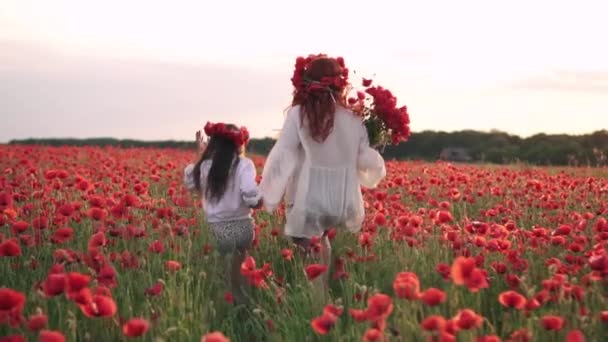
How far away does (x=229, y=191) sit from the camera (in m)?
4.93

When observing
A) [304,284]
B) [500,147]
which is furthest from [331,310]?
[500,147]

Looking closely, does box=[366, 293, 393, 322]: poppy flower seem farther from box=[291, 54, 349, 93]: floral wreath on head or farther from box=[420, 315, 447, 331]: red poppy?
box=[291, 54, 349, 93]: floral wreath on head

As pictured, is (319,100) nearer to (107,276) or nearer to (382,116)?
(382,116)

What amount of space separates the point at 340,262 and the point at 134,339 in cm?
188

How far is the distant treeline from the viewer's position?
19000 millimetres

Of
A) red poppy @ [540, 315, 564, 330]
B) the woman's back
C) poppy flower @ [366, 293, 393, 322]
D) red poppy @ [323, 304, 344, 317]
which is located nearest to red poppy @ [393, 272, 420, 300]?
poppy flower @ [366, 293, 393, 322]

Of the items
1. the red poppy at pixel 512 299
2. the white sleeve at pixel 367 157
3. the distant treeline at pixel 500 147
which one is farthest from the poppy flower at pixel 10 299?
the distant treeline at pixel 500 147

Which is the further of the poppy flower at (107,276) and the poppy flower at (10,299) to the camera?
the poppy flower at (107,276)

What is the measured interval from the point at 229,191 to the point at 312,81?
2.96 feet

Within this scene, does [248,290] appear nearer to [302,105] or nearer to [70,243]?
[302,105]

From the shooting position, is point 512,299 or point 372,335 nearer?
point 372,335

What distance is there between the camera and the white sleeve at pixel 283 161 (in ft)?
16.8

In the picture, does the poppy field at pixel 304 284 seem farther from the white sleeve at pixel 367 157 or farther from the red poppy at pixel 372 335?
the white sleeve at pixel 367 157

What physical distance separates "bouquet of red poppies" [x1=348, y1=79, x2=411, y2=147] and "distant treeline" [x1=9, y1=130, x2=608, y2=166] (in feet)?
39.2
